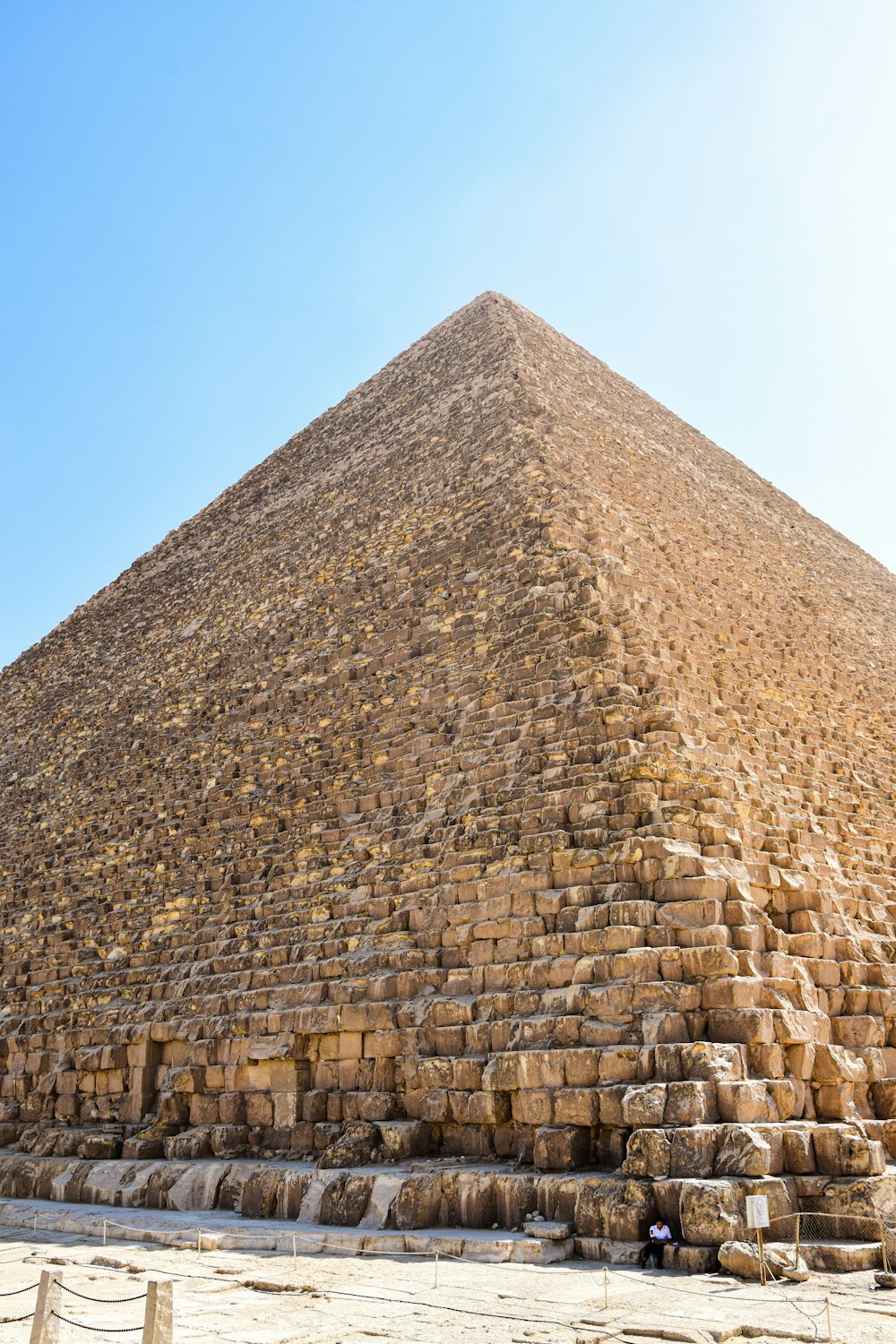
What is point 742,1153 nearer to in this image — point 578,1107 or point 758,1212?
point 758,1212

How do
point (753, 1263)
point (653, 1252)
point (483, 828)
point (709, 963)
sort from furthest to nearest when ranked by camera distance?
1. point (483, 828)
2. point (709, 963)
3. point (653, 1252)
4. point (753, 1263)

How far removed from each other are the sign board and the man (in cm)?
47

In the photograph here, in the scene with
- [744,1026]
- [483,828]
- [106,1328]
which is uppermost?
[483,828]

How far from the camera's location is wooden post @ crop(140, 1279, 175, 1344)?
13.7ft

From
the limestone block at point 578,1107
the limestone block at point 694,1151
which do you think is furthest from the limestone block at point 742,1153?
the limestone block at point 578,1107

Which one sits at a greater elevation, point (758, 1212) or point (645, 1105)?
point (645, 1105)

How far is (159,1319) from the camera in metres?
4.18

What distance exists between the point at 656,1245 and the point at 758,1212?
23.6 inches

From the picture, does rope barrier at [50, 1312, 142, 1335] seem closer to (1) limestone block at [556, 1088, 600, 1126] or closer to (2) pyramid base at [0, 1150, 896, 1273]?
(2) pyramid base at [0, 1150, 896, 1273]

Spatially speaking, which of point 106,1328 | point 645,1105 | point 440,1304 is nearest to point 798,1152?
point 645,1105

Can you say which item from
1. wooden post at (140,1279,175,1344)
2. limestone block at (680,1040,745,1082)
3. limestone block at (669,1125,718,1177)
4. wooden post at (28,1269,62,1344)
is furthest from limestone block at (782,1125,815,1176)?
wooden post at (28,1269,62,1344)

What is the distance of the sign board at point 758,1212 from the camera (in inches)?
237

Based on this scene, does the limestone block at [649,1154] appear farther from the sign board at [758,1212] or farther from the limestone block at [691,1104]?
the sign board at [758,1212]

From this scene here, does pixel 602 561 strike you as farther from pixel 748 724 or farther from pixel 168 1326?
pixel 168 1326
